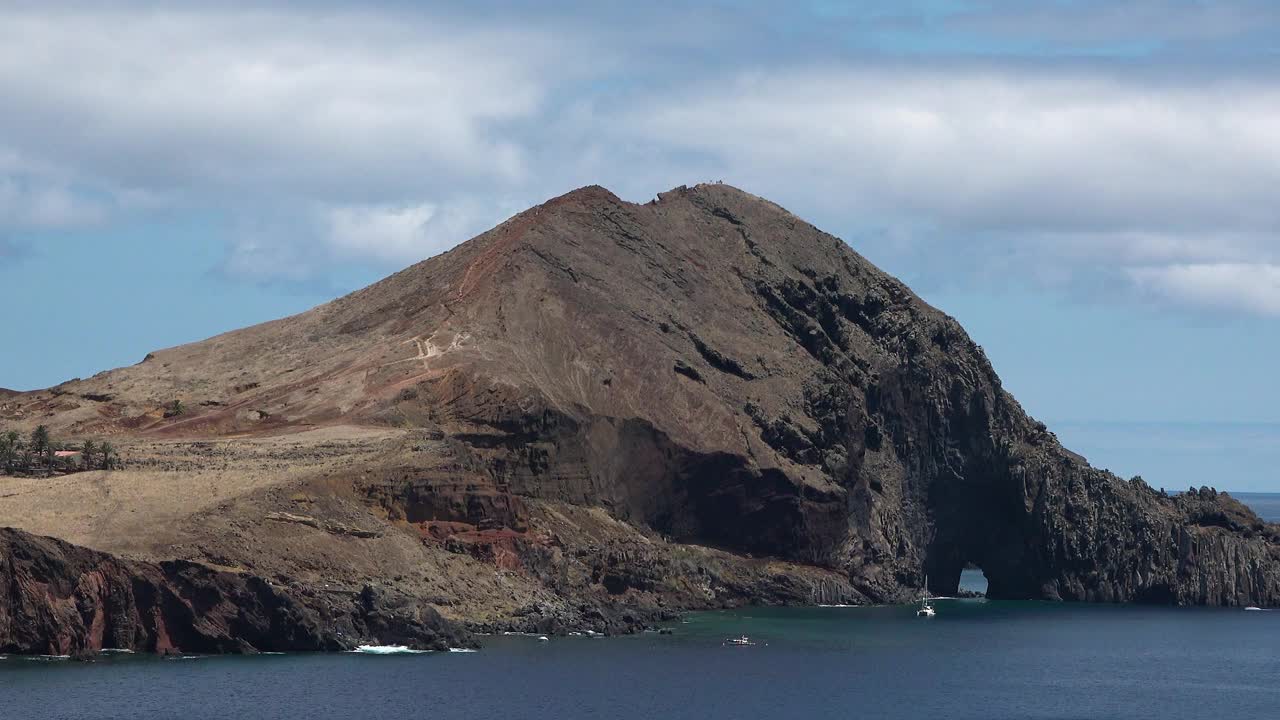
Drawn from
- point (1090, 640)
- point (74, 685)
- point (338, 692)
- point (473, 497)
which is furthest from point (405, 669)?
point (1090, 640)

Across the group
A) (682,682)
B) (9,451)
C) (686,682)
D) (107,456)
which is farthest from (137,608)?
(686,682)

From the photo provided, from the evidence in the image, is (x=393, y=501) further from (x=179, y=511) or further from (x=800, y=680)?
(x=800, y=680)

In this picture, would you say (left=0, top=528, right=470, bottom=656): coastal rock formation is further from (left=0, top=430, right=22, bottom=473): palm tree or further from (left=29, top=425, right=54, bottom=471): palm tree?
(left=29, top=425, right=54, bottom=471): palm tree

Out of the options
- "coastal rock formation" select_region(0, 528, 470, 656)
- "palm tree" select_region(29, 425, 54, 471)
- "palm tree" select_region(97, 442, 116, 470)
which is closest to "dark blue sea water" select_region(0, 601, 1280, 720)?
"coastal rock formation" select_region(0, 528, 470, 656)

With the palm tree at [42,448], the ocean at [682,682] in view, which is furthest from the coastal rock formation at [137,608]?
the palm tree at [42,448]

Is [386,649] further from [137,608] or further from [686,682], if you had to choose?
[686,682]
